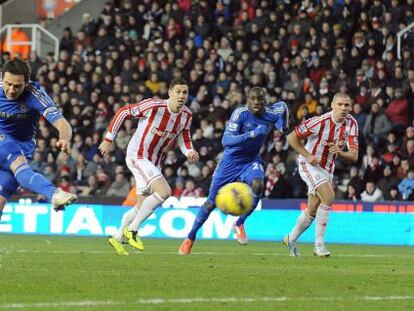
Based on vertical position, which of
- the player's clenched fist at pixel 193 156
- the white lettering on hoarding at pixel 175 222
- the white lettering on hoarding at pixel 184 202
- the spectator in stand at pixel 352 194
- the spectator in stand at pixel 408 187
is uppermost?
the player's clenched fist at pixel 193 156

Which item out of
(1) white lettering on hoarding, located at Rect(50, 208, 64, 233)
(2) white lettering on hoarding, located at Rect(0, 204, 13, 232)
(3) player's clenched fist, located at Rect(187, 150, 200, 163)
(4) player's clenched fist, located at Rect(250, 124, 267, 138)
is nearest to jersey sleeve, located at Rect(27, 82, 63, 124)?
(3) player's clenched fist, located at Rect(187, 150, 200, 163)

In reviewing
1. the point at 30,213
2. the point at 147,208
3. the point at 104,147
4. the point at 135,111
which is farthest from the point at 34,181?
the point at 30,213

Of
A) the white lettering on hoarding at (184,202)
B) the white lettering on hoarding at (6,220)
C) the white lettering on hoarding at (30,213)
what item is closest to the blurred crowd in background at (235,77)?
the white lettering on hoarding at (184,202)

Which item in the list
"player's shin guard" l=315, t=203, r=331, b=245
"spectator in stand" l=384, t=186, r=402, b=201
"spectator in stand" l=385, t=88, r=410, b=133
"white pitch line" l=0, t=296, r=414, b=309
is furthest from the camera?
"spectator in stand" l=385, t=88, r=410, b=133

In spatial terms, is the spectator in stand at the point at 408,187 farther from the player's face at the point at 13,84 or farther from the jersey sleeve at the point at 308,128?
the player's face at the point at 13,84

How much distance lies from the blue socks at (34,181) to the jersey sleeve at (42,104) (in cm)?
55

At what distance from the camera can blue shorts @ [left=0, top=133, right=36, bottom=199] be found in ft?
36.9

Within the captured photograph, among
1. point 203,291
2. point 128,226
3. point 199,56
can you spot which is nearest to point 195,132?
point 199,56

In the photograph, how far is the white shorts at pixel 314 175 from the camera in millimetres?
14914

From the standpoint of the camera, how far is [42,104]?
11148mm

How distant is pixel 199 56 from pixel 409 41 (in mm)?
5014

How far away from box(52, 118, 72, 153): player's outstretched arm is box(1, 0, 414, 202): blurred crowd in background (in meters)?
11.7

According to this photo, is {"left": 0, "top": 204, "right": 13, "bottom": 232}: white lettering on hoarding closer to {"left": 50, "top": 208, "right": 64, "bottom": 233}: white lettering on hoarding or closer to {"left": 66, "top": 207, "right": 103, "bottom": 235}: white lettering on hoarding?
{"left": 50, "top": 208, "right": 64, "bottom": 233}: white lettering on hoarding

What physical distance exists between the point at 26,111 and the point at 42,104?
0.37 meters
